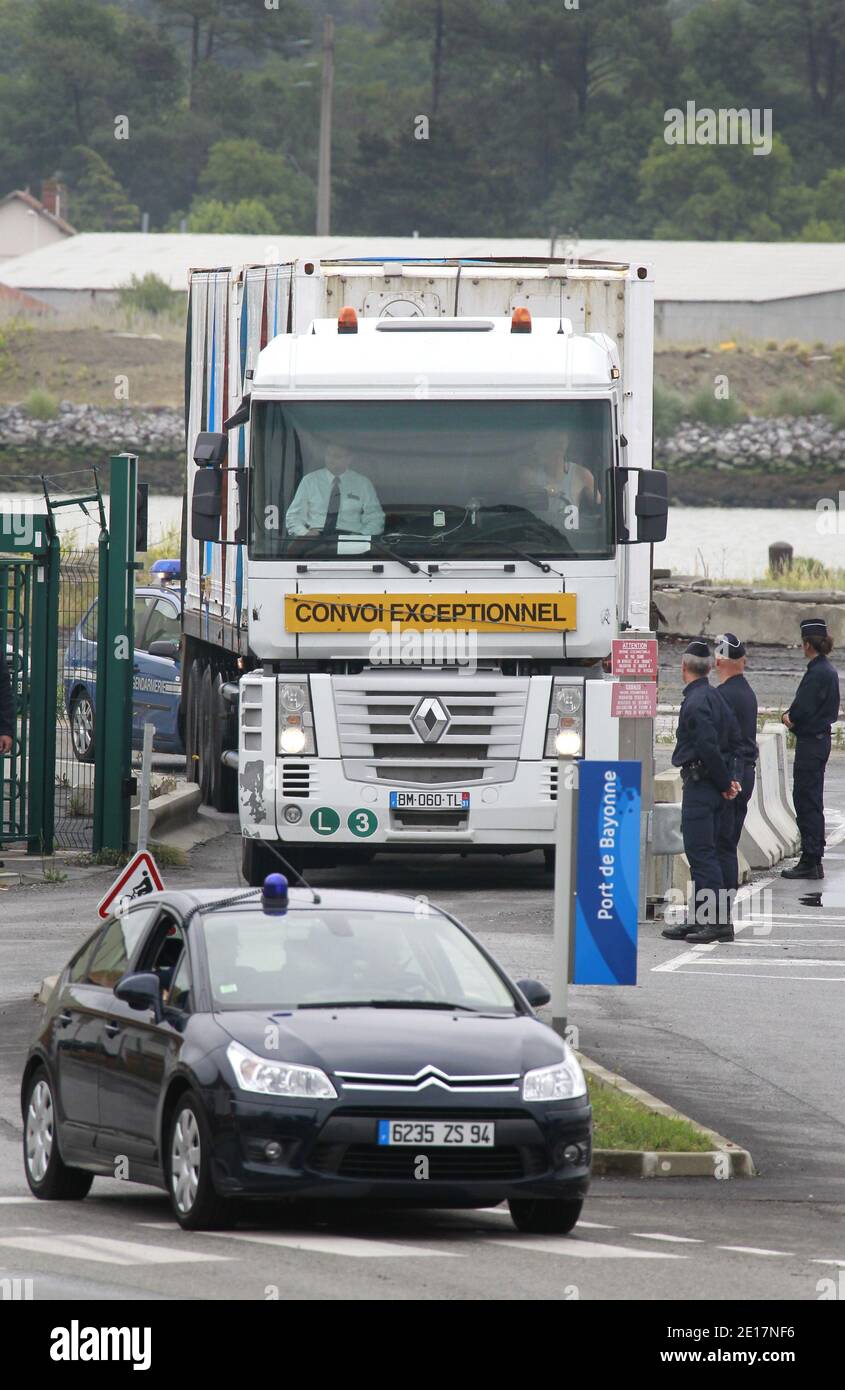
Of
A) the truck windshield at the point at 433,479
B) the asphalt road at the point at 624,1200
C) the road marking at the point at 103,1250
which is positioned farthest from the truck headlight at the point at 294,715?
the road marking at the point at 103,1250

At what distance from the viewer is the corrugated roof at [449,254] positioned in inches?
4417

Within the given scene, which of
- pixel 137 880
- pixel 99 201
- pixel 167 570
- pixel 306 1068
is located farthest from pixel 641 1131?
pixel 99 201

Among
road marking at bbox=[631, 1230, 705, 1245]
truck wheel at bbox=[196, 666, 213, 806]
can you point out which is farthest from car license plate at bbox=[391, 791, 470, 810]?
road marking at bbox=[631, 1230, 705, 1245]

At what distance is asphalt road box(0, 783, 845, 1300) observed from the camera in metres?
8.84

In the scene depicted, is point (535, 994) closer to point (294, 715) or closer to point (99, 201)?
point (294, 715)

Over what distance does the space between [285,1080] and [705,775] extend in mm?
8416

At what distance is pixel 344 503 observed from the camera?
1808 cm

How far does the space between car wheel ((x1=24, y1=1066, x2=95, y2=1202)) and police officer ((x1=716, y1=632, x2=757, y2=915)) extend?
7519 mm

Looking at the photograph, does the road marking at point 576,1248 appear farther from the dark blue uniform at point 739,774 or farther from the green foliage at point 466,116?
the green foliage at point 466,116

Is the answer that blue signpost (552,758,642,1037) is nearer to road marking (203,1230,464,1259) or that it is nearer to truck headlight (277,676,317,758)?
road marking (203,1230,464,1259)

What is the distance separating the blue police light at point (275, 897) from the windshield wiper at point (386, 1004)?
0.62 meters

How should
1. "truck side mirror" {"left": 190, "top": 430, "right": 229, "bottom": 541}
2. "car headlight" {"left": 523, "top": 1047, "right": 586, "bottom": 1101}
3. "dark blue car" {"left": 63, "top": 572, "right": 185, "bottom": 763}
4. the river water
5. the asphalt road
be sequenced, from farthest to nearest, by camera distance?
the river water
"dark blue car" {"left": 63, "top": 572, "right": 185, "bottom": 763}
"truck side mirror" {"left": 190, "top": 430, "right": 229, "bottom": 541}
"car headlight" {"left": 523, "top": 1047, "right": 586, "bottom": 1101}
the asphalt road

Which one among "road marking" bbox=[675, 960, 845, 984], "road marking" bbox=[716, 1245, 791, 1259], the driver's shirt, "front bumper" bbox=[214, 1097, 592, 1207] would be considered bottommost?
"road marking" bbox=[716, 1245, 791, 1259]
